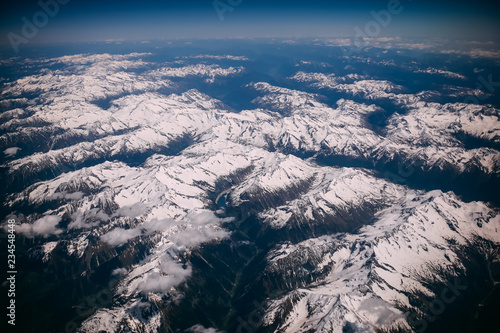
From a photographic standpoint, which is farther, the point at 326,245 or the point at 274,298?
the point at 326,245

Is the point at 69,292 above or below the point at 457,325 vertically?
below

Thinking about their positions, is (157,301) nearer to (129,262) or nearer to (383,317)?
(129,262)

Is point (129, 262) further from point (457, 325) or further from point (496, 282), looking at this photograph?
point (496, 282)

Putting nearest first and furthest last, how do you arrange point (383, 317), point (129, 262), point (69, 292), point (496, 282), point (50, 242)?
point (383, 317) → point (496, 282) → point (69, 292) → point (129, 262) → point (50, 242)

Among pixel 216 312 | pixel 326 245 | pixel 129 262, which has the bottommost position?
pixel 216 312

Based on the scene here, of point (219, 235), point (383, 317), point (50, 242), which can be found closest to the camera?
point (383, 317)

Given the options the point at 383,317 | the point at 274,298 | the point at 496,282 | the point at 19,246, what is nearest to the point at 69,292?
the point at 19,246
